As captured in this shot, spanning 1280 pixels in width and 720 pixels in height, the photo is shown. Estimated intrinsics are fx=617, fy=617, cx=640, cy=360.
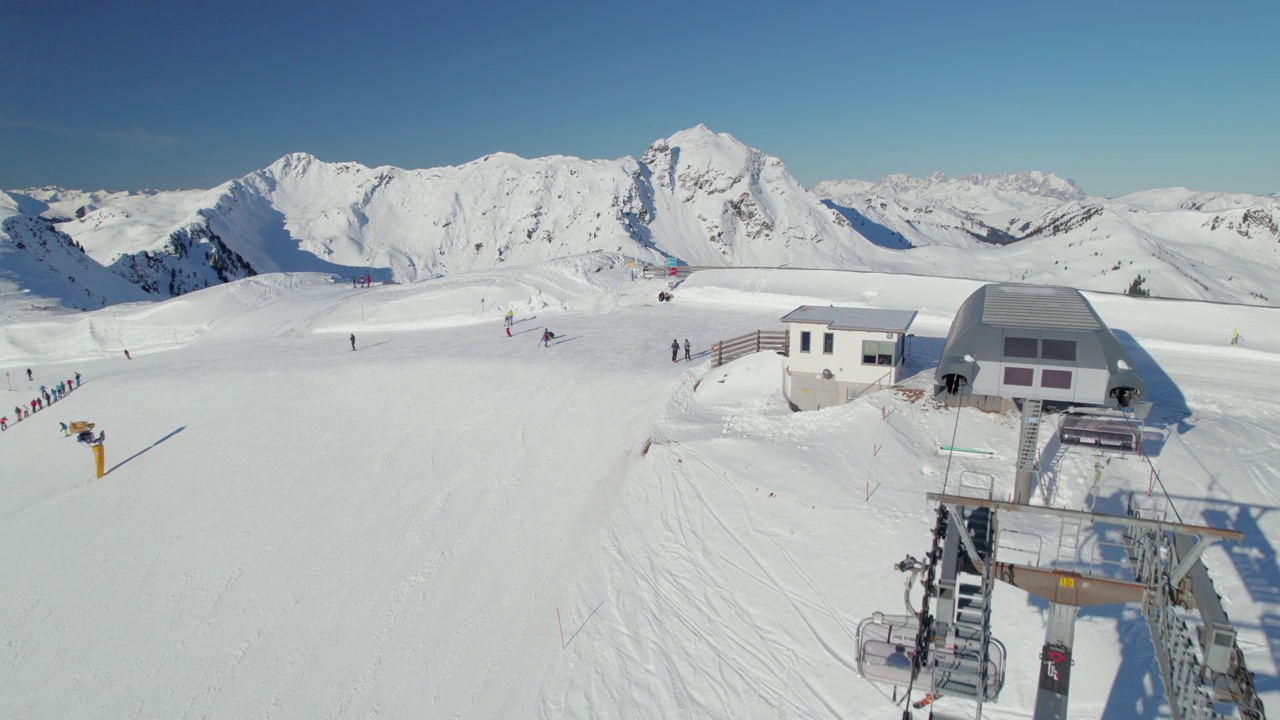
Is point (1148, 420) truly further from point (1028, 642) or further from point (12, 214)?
point (12, 214)

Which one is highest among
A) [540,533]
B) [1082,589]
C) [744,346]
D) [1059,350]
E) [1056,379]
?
[1059,350]

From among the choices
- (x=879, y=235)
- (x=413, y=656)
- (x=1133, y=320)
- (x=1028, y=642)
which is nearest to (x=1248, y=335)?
(x=1133, y=320)

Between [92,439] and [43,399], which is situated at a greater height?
[43,399]

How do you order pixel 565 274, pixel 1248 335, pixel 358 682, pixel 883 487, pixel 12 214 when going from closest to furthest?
pixel 358 682 < pixel 883 487 < pixel 1248 335 < pixel 565 274 < pixel 12 214

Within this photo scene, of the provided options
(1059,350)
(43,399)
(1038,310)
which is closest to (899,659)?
(1059,350)

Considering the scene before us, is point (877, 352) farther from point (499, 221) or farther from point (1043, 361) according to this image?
point (499, 221)

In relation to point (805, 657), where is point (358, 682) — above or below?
below
